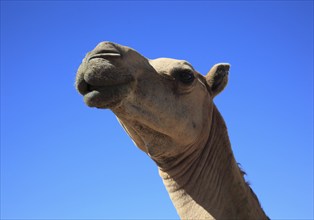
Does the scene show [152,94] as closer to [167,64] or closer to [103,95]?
[167,64]

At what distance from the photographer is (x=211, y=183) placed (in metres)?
5.85

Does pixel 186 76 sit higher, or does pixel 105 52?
pixel 105 52

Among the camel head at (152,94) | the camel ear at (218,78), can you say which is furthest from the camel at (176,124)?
the camel ear at (218,78)

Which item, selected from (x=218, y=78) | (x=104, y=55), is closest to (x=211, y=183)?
(x=218, y=78)

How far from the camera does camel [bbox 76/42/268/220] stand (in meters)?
5.25

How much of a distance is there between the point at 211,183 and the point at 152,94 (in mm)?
1331

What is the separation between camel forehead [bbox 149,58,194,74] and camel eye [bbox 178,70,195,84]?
0.07 meters

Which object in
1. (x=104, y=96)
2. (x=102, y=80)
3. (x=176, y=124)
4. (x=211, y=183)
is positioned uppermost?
(x=102, y=80)

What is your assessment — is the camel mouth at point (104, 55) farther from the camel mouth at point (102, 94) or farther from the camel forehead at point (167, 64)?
the camel forehead at point (167, 64)

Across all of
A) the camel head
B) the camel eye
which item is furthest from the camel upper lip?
the camel eye

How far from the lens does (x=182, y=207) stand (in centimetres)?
586

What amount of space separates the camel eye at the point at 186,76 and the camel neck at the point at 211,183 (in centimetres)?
68

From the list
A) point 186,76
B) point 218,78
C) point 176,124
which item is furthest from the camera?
point 218,78

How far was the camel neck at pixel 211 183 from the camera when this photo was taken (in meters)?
5.68
